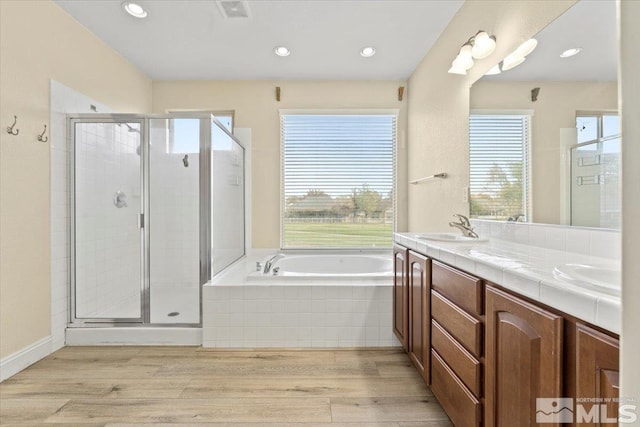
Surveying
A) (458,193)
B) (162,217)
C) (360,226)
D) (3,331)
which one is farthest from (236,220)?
(458,193)

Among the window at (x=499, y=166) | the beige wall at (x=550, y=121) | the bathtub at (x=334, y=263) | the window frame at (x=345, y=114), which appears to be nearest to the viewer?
the beige wall at (x=550, y=121)

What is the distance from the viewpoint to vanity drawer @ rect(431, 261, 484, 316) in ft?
3.67

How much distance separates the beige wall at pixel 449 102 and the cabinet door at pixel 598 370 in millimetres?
1498

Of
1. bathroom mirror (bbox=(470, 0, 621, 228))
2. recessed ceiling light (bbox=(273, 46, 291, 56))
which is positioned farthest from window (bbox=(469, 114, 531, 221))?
recessed ceiling light (bbox=(273, 46, 291, 56))

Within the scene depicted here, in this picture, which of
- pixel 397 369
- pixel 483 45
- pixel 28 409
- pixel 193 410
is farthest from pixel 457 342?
pixel 28 409

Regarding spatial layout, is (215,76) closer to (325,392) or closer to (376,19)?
(376,19)

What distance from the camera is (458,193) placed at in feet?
7.65

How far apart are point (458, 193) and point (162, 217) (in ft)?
7.52

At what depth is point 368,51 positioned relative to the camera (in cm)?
286

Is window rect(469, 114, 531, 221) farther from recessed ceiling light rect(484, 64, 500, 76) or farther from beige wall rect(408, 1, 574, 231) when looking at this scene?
recessed ceiling light rect(484, 64, 500, 76)

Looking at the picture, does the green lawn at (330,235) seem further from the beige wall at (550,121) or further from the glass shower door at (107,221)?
the beige wall at (550,121)

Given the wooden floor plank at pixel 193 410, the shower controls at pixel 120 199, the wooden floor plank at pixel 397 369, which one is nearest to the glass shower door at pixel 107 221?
the shower controls at pixel 120 199

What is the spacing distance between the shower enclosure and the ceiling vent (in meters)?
0.78

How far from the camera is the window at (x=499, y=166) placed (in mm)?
1674
